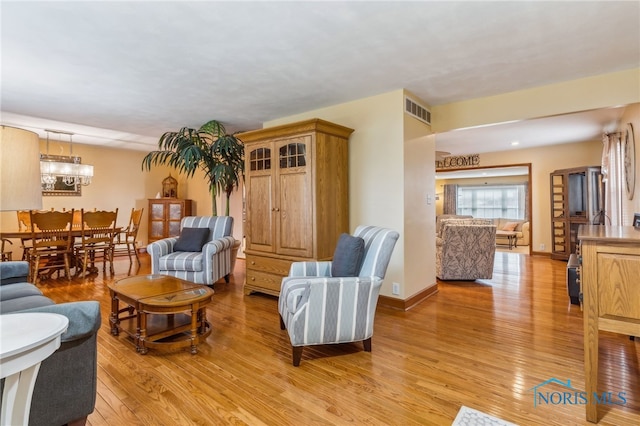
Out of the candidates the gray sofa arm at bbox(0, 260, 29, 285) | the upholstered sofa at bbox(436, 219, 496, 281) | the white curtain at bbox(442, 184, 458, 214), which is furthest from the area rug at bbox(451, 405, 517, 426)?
the white curtain at bbox(442, 184, 458, 214)

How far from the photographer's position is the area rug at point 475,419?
1.63 meters

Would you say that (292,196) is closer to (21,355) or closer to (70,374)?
(70,374)

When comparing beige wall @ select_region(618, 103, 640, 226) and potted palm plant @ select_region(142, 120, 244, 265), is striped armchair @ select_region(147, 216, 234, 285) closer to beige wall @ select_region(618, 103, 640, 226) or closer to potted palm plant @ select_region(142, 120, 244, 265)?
potted palm plant @ select_region(142, 120, 244, 265)

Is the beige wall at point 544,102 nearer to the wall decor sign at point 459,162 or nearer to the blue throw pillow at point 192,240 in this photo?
the blue throw pillow at point 192,240

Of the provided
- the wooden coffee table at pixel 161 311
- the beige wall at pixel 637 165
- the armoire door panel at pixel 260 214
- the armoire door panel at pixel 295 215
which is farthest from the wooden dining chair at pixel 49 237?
the beige wall at pixel 637 165

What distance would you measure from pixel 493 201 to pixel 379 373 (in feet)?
34.9

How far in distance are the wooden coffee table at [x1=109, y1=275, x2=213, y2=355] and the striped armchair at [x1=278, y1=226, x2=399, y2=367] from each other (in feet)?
2.34

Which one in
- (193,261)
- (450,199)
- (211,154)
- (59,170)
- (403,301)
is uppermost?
(211,154)

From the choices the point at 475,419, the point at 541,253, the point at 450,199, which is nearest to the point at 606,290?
the point at 475,419

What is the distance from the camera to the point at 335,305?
2.24 metres

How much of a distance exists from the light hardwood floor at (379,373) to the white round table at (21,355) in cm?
80

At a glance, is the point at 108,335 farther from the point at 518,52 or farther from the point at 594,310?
the point at 518,52

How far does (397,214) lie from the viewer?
350cm

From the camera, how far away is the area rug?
64.2 inches
